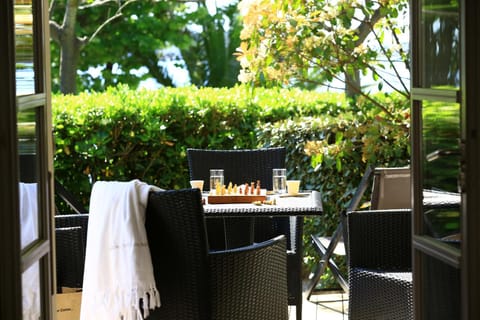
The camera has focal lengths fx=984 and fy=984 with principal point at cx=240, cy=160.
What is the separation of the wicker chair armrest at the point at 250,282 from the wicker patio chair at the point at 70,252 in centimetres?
91

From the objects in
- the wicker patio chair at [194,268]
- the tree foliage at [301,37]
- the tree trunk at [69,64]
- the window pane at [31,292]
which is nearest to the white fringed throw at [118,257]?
the wicker patio chair at [194,268]

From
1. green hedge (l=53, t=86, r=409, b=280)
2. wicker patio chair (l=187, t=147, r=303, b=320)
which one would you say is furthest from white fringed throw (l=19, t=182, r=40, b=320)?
green hedge (l=53, t=86, r=409, b=280)

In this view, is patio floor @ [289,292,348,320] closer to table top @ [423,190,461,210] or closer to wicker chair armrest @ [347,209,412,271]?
wicker chair armrest @ [347,209,412,271]

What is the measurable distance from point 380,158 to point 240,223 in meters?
1.72

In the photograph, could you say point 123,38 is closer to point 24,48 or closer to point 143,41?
point 143,41

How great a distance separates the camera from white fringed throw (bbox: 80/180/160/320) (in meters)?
3.96

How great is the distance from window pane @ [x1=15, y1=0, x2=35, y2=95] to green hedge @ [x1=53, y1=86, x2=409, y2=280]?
3626 millimetres

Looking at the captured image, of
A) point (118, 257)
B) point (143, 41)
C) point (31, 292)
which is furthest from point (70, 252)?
point (143, 41)

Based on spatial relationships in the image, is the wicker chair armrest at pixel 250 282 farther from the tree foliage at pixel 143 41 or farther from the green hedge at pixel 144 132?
the tree foliage at pixel 143 41

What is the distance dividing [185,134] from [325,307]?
1.79m

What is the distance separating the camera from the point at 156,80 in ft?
57.1
